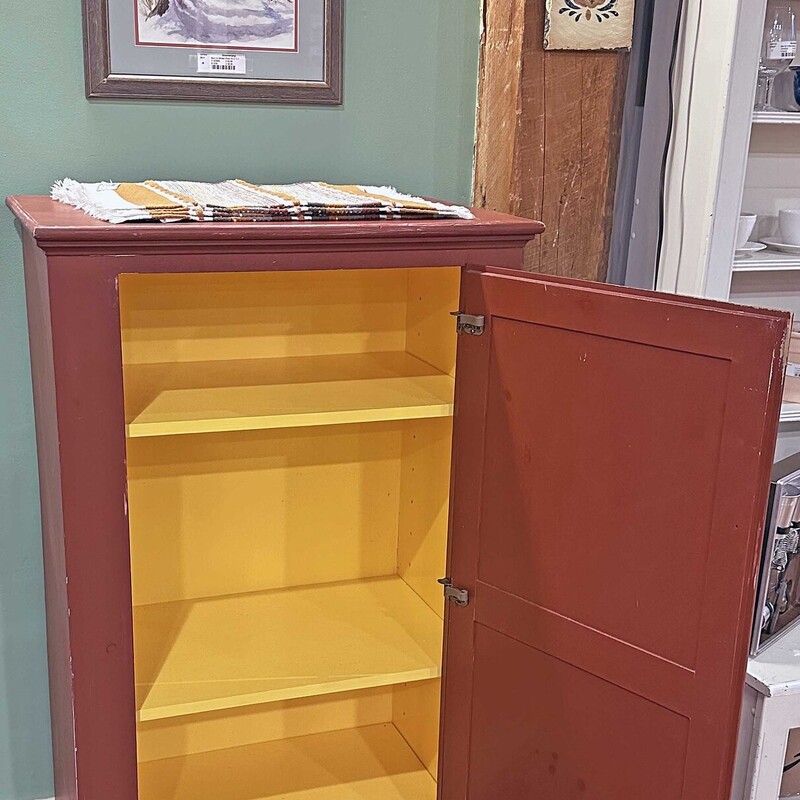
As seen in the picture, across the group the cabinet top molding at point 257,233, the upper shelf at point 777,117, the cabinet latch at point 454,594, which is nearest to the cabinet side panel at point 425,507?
the cabinet latch at point 454,594

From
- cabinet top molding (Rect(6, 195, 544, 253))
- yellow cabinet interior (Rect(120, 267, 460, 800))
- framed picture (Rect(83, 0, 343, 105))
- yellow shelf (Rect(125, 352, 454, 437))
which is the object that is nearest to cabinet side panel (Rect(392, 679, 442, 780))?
yellow cabinet interior (Rect(120, 267, 460, 800))

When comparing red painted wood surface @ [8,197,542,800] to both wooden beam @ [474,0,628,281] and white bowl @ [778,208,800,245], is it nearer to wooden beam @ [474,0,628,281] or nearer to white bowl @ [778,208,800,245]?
wooden beam @ [474,0,628,281]

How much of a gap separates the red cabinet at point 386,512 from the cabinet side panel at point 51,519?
0.02 metres

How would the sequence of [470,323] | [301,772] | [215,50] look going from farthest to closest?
[301,772], [215,50], [470,323]

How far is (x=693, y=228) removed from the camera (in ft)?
6.26

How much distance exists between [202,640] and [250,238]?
2.56 feet

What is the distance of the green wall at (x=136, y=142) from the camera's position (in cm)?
174

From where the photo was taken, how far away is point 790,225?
2076 millimetres

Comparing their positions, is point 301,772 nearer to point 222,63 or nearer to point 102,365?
→ point 102,365

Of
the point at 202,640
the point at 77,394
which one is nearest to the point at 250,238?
the point at 77,394

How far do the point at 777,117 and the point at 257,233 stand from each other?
1083 mm

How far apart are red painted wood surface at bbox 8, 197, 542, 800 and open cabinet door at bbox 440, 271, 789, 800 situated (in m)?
0.17

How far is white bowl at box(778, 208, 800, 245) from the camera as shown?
2.07 metres

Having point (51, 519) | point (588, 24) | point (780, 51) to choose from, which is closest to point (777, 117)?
point (780, 51)
